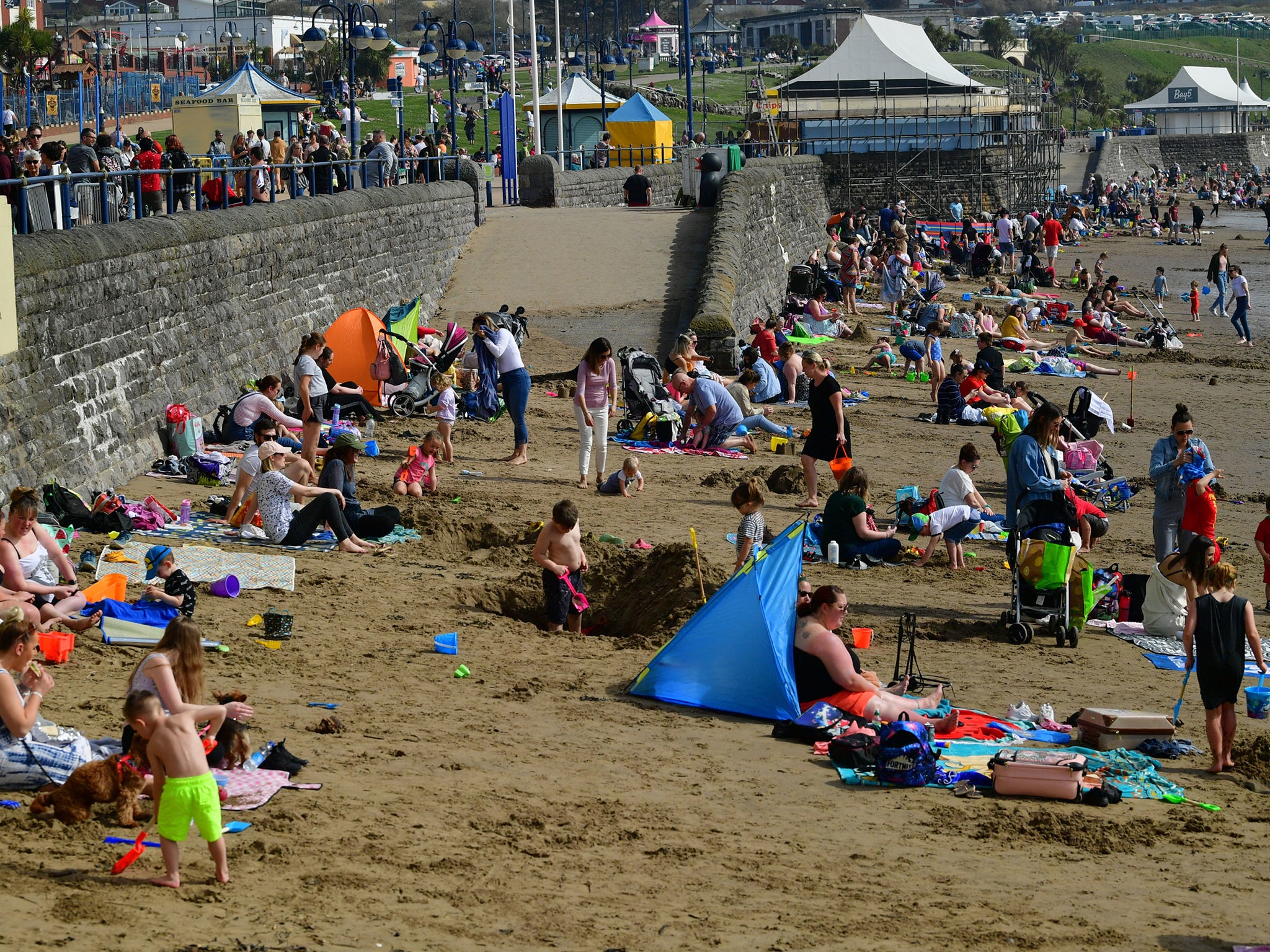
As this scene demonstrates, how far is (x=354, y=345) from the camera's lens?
56.6 feet

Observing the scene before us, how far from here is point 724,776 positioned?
23.6 feet

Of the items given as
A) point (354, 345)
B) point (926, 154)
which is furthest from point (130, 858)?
point (926, 154)

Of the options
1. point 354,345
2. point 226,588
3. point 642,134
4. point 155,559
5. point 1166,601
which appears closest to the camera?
point 155,559

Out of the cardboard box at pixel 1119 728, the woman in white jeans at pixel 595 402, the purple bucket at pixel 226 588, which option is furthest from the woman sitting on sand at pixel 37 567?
the cardboard box at pixel 1119 728

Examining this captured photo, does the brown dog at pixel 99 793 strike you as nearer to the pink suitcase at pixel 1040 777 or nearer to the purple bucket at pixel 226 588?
the purple bucket at pixel 226 588

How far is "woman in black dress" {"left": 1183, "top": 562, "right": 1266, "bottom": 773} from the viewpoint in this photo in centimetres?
753

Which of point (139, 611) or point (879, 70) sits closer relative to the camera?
point (139, 611)

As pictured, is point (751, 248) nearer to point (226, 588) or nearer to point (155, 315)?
point (155, 315)

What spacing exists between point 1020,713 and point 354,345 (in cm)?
1099

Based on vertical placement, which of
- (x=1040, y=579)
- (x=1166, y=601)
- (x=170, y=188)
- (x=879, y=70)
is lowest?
(x=1166, y=601)

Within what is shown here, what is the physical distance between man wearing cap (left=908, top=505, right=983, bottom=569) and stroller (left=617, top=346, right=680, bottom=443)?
16.0ft

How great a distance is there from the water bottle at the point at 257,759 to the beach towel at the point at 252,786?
1.2 inches

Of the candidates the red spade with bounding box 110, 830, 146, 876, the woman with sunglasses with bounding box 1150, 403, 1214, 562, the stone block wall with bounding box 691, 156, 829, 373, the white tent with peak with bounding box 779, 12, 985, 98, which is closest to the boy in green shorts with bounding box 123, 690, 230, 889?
the red spade with bounding box 110, 830, 146, 876

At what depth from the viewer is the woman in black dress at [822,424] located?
41.5ft
